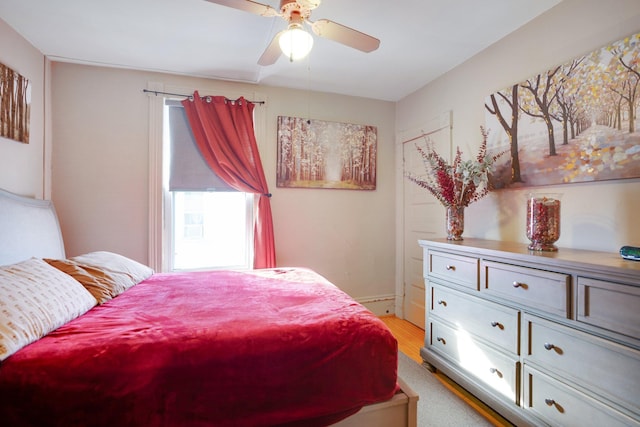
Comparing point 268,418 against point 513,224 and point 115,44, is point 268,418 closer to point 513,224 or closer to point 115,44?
point 513,224

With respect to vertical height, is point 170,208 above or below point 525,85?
below

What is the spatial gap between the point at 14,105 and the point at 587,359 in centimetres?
391

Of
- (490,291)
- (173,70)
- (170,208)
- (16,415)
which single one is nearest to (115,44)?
(173,70)

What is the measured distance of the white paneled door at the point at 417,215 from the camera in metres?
2.89

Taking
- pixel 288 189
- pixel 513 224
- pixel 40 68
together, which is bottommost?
pixel 513 224

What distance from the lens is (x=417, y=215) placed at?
323cm

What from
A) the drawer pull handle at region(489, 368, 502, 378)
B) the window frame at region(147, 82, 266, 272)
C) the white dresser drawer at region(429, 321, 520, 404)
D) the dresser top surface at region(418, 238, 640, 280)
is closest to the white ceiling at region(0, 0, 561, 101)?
the window frame at region(147, 82, 266, 272)

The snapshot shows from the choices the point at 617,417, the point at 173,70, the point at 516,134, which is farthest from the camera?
the point at 173,70

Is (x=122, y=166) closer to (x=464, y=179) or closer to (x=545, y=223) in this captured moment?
(x=464, y=179)

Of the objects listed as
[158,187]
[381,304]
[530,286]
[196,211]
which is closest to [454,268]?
[530,286]

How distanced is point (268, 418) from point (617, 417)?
145 cm

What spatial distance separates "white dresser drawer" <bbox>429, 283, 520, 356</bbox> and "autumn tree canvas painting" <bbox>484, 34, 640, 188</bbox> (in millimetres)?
932

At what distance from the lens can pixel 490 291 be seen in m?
1.76

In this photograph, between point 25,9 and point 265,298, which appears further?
point 25,9
